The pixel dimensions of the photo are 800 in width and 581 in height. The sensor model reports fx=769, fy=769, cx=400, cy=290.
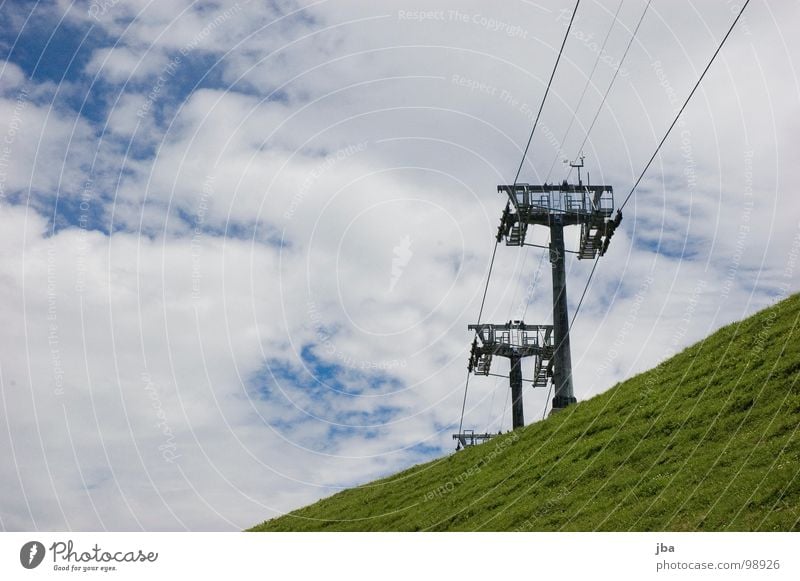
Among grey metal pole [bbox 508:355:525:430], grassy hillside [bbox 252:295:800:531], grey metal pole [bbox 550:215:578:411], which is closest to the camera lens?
grassy hillside [bbox 252:295:800:531]

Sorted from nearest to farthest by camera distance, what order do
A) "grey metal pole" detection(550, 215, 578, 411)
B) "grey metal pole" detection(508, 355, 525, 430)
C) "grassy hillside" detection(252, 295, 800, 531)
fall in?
"grassy hillside" detection(252, 295, 800, 531) → "grey metal pole" detection(550, 215, 578, 411) → "grey metal pole" detection(508, 355, 525, 430)

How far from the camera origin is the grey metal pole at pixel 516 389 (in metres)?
47.4

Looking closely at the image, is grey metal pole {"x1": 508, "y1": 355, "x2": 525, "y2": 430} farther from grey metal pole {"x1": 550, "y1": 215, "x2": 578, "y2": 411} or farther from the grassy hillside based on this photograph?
the grassy hillside

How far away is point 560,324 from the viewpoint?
35.4 m

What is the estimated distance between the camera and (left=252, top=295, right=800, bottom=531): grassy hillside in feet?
50.6

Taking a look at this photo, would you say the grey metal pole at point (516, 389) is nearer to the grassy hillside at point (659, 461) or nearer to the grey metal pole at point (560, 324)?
the grey metal pole at point (560, 324)

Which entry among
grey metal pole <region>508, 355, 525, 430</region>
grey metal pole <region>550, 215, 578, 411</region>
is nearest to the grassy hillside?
grey metal pole <region>550, 215, 578, 411</region>

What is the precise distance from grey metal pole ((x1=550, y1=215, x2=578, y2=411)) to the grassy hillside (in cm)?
482

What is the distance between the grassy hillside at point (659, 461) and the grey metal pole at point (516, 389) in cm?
1783

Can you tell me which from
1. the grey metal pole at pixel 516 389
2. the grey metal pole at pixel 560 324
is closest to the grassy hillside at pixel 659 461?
the grey metal pole at pixel 560 324

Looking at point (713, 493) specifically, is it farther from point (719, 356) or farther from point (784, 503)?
point (719, 356)

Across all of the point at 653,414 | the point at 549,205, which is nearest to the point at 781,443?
the point at 653,414

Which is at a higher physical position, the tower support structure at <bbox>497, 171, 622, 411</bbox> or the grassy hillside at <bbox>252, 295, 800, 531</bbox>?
the tower support structure at <bbox>497, 171, 622, 411</bbox>

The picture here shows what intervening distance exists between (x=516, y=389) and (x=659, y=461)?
28846 millimetres
